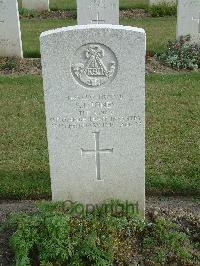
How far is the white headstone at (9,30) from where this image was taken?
9844 mm

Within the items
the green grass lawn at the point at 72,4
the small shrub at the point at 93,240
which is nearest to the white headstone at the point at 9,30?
the green grass lawn at the point at 72,4

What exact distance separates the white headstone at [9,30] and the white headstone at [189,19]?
3.14m

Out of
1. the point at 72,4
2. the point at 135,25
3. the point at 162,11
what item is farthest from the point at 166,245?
the point at 72,4

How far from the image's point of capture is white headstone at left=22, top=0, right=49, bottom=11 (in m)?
14.7

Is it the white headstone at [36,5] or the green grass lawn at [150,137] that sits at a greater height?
the white headstone at [36,5]

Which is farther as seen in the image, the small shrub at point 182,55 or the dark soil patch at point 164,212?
the small shrub at point 182,55

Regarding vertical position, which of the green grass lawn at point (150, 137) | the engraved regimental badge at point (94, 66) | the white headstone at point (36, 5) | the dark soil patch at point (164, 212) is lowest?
the dark soil patch at point (164, 212)

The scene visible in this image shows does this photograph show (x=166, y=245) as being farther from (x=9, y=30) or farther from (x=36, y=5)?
(x=36, y=5)

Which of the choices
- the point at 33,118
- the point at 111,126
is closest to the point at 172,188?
the point at 111,126

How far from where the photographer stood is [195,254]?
4.50m

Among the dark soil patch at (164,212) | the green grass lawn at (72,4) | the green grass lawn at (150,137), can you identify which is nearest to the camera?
the dark soil patch at (164,212)

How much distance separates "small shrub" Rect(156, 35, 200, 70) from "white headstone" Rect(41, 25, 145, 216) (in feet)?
17.3

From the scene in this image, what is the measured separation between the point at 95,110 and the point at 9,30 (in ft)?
19.8

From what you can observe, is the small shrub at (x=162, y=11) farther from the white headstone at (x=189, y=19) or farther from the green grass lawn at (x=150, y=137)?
the green grass lawn at (x=150, y=137)
